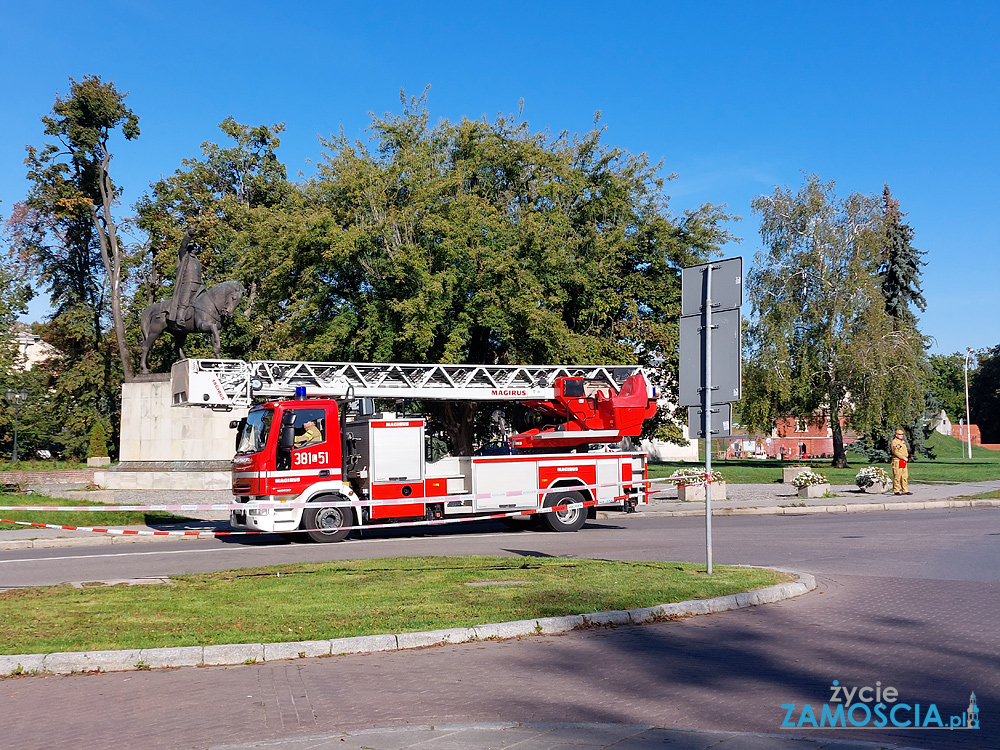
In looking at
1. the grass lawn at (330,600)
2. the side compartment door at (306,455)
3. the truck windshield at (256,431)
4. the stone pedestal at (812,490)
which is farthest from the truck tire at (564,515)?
the stone pedestal at (812,490)

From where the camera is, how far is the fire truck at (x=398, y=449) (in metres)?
18.2

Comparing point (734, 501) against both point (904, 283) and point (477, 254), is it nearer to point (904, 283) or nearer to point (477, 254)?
point (477, 254)

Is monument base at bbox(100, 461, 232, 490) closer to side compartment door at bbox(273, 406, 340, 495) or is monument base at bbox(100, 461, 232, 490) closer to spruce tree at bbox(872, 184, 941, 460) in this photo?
side compartment door at bbox(273, 406, 340, 495)

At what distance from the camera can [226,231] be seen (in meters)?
48.3

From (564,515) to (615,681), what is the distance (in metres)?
13.5

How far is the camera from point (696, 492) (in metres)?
28.7

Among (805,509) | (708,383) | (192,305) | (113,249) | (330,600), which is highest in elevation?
(113,249)

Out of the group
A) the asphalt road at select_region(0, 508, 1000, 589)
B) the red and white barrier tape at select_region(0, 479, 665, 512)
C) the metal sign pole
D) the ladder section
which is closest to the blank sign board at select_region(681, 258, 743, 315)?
the metal sign pole

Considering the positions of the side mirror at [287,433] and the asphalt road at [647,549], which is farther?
the side mirror at [287,433]

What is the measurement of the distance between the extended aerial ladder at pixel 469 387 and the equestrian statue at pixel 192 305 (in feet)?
34.4

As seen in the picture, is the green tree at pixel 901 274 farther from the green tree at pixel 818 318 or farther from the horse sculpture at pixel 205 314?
the horse sculpture at pixel 205 314

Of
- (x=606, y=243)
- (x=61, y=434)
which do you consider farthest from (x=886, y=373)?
(x=61, y=434)

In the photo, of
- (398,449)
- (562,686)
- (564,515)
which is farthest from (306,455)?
(562,686)

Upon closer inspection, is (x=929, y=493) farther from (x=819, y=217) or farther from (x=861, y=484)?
(x=819, y=217)
